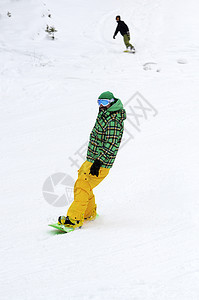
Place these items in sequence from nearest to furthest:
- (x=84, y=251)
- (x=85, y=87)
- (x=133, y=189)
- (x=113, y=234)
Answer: (x=84, y=251) < (x=113, y=234) < (x=133, y=189) < (x=85, y=87)

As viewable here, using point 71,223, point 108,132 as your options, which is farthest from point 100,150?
point 71,223

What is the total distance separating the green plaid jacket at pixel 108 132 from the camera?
11.2 ft

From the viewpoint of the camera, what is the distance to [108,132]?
11.2 ft

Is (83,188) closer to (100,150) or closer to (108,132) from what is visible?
(100,150)

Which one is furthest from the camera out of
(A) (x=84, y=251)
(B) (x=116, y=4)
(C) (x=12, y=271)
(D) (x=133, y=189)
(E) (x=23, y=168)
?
(B) (x=116, y=4)

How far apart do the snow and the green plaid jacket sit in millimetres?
933

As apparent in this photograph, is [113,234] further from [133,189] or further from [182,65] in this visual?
[182,65]

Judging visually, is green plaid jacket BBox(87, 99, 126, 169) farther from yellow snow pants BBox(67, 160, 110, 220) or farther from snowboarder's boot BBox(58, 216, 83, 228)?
snowboarder's boot BBox(58, 216, 83, 228)

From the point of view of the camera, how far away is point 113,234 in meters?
3.34

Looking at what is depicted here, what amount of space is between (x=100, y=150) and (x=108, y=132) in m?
0.29

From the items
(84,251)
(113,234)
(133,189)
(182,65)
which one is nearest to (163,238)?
(113,234)

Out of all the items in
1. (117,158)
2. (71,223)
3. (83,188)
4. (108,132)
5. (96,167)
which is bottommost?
(117,158)

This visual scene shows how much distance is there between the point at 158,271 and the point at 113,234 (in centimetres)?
97

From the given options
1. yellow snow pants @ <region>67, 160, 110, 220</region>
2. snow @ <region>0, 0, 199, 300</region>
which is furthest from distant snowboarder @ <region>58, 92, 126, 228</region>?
snow @ <region>0, 0, 199, 300</region>
